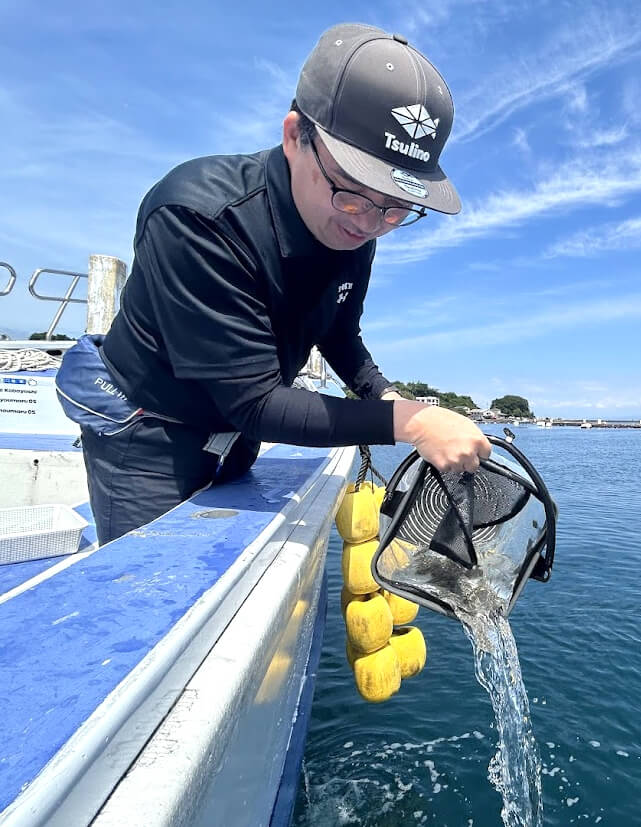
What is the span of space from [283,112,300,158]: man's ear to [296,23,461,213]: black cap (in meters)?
0.06

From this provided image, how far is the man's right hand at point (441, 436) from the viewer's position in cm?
170

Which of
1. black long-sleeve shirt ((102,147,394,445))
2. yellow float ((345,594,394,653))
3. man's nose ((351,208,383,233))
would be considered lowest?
yellow float ((345,594,394,653))

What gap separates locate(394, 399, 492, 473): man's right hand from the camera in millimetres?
1700

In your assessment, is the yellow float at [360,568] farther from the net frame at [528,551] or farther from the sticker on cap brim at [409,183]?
the sticker on cap brim at [409,183]

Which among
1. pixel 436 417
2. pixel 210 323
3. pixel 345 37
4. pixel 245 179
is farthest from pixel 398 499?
pixel 345 37

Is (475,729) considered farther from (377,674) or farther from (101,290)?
(101,290)

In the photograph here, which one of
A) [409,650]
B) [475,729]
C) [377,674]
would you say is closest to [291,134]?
[377,674]

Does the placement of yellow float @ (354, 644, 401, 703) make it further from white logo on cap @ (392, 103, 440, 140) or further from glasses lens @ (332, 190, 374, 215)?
white logo on cap @ (392, 103, 440, 140)

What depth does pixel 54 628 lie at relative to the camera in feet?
3.38

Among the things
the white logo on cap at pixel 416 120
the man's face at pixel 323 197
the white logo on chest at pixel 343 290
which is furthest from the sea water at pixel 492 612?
the white logo on cap at pixel 416 120

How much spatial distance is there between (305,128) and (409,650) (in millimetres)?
1950

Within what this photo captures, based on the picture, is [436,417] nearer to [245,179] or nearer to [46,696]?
[245,179]

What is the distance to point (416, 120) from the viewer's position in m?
1.54

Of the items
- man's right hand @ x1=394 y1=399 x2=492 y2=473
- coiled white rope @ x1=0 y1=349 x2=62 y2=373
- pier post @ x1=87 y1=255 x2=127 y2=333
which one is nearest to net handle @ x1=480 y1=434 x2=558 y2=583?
man's right hand @ x1=394 y1=399 x2=492 y2=473
